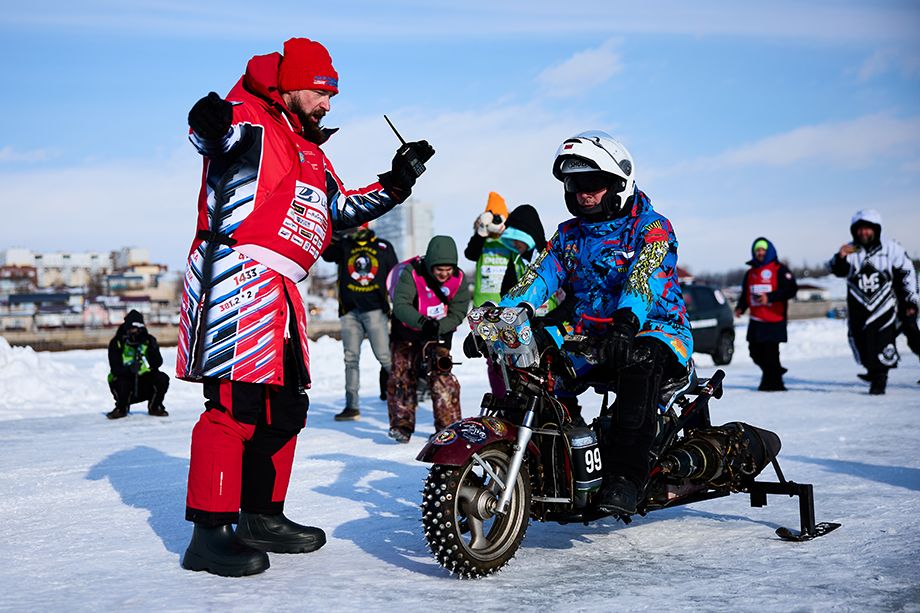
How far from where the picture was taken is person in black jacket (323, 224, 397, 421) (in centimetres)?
1102

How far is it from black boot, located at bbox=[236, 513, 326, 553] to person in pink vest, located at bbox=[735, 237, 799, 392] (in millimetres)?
10169

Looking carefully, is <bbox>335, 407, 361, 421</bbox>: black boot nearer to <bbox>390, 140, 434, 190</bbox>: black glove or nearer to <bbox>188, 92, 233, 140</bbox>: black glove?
<bbox>390, 140, 434, 190</bbox>: black glove

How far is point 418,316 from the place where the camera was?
9.10 metres

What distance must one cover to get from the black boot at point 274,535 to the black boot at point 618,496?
1443mm

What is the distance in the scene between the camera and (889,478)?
266 inches

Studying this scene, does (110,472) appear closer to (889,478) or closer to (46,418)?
(46,418)

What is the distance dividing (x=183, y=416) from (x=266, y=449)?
7416mm

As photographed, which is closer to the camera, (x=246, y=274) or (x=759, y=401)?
(x=246, y=274)

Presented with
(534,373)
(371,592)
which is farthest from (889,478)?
(371,592)

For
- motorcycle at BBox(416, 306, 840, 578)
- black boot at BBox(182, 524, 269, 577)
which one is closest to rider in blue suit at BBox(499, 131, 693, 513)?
motorcycle at BBox(416, 306, 840, 578)

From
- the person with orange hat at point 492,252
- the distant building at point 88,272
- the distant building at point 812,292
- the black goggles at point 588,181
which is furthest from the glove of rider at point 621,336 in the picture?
the distant building at point 812,292

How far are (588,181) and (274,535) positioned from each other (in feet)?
7.76

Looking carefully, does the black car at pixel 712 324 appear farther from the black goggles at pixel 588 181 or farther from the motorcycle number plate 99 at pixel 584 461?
the motorcycle number plate 99 at pixel 584 461

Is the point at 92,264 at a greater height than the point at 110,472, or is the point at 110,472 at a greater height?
the point at 92,264
